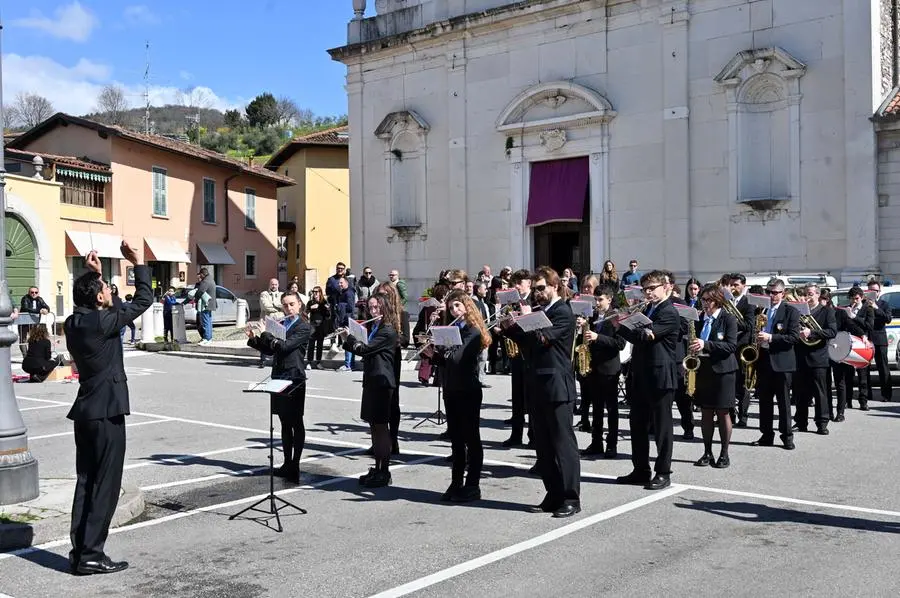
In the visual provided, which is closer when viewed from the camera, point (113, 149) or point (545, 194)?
point (545, 194)

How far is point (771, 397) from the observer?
11.1m

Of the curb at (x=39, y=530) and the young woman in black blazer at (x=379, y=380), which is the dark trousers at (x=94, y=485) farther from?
the young woman in black blazer at (x=379, y=380)

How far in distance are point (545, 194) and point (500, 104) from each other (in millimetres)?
3200

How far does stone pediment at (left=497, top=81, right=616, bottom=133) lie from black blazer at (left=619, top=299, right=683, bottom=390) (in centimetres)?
1738

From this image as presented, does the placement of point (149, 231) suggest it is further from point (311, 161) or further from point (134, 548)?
point (134, 548)

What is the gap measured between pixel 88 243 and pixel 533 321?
3052cm

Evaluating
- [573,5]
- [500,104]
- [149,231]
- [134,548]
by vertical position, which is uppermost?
[573,5]

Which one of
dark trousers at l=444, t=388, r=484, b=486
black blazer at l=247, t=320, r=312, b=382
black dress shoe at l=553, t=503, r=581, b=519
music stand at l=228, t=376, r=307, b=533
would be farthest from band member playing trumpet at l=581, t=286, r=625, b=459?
music stand at l=228, t=376, r=307, b=533

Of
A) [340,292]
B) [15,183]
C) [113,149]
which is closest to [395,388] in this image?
[340,292]

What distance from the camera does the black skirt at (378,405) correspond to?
8.90 m

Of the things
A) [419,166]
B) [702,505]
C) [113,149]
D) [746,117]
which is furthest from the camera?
[113,149]

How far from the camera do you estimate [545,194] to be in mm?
26938

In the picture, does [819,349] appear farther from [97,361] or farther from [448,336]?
[97,361]

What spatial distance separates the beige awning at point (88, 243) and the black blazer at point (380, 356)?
86.5 feet
